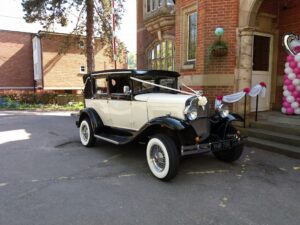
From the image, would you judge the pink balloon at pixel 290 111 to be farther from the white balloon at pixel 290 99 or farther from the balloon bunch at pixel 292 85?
the white balloon at pixel 290 99

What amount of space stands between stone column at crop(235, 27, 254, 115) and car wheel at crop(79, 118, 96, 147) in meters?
4.09

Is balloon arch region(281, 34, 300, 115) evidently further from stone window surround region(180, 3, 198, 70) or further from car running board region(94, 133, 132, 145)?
car running board region(94, 133, 132, 145)

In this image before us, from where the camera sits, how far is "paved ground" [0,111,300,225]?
3191 millimetres

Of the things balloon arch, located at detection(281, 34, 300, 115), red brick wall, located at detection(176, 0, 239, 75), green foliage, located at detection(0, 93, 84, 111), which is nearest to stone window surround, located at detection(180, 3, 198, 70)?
red brick wall, located at detection(176, 0, 239, 75)

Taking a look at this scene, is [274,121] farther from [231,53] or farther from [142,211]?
[142,211]

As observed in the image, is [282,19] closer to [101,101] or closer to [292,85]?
[292,85]

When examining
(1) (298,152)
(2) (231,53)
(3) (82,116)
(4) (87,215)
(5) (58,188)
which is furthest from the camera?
(2) (231,53)

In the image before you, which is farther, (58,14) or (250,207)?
(58,14)

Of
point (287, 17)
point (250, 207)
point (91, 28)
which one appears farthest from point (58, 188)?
point (91, 28)

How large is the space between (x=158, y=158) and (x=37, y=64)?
23955 mm

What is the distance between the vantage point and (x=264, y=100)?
8328 millimetres

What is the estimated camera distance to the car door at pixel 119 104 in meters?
5.50

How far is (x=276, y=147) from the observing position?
562cm

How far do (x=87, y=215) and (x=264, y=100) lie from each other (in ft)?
22.4
